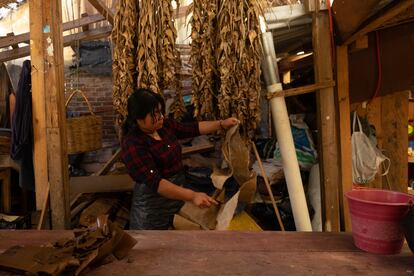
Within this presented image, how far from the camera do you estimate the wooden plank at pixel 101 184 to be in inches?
152

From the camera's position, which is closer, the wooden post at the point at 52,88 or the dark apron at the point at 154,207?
the wooden post at the point at 52,88

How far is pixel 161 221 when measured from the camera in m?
2.75

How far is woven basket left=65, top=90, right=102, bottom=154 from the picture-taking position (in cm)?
346

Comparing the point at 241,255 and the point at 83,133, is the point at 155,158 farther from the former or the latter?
the point at 83,133

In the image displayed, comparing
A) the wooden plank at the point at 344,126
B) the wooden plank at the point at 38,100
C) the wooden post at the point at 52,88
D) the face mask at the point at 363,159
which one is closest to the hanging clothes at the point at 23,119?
the wooden plank at the point at 38,100

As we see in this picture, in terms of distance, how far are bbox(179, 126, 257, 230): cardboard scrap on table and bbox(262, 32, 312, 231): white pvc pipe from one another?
1.56 ft

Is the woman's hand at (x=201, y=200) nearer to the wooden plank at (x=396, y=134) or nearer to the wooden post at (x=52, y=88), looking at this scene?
the wooden post at (x=52, y=88)

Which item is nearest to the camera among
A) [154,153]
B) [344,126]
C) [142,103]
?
[142,103]

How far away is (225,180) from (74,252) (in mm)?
1269

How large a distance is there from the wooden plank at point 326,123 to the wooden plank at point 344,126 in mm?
180

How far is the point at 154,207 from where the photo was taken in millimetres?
2707

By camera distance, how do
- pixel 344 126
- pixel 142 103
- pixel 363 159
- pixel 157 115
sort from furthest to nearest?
pixel 363 159 → pixel 344 126 → pixel 157 115 → pixel 142 103

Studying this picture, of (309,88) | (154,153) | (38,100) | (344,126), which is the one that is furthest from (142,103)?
(344,126)

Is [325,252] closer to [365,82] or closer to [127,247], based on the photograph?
[127,247]
